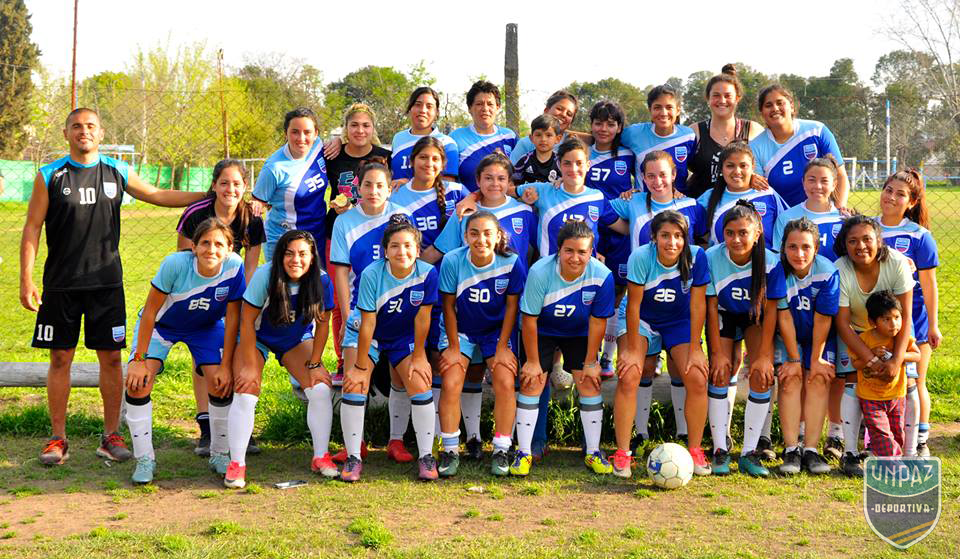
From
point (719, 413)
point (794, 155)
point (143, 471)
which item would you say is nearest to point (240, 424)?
point (143, 471)

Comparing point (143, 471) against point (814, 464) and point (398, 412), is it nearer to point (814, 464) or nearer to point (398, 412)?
point (398, 412)

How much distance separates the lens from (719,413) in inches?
185

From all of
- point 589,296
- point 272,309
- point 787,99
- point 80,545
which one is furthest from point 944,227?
point 80,545

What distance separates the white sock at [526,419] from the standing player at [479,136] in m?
1.54

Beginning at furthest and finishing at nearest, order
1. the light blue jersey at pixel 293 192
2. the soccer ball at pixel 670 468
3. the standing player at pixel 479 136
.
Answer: the standing player at pixel 479 136
the light blue jersey at pixel 293 192
the soccer ball at pixel 670 468

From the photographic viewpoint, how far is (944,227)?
18.2 metres

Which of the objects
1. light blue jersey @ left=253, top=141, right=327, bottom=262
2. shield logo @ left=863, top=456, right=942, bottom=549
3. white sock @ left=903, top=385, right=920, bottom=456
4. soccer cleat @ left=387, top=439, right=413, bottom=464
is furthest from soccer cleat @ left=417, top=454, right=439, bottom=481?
white sock @ left=903, top=385, right=920, bottom=456

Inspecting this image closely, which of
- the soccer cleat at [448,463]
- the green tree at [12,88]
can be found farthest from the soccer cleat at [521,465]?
the green tree at [12,88]

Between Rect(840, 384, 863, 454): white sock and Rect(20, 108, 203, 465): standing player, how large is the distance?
12.4 ft

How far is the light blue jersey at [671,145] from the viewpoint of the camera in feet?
17.8

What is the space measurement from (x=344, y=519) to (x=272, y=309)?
46.9 inches

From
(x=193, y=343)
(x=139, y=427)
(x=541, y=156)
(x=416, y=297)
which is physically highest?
(x=541, y=156)

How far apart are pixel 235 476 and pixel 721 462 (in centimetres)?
253

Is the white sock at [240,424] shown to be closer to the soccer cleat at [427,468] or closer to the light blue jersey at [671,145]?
the soccer cleat at [427,468]
